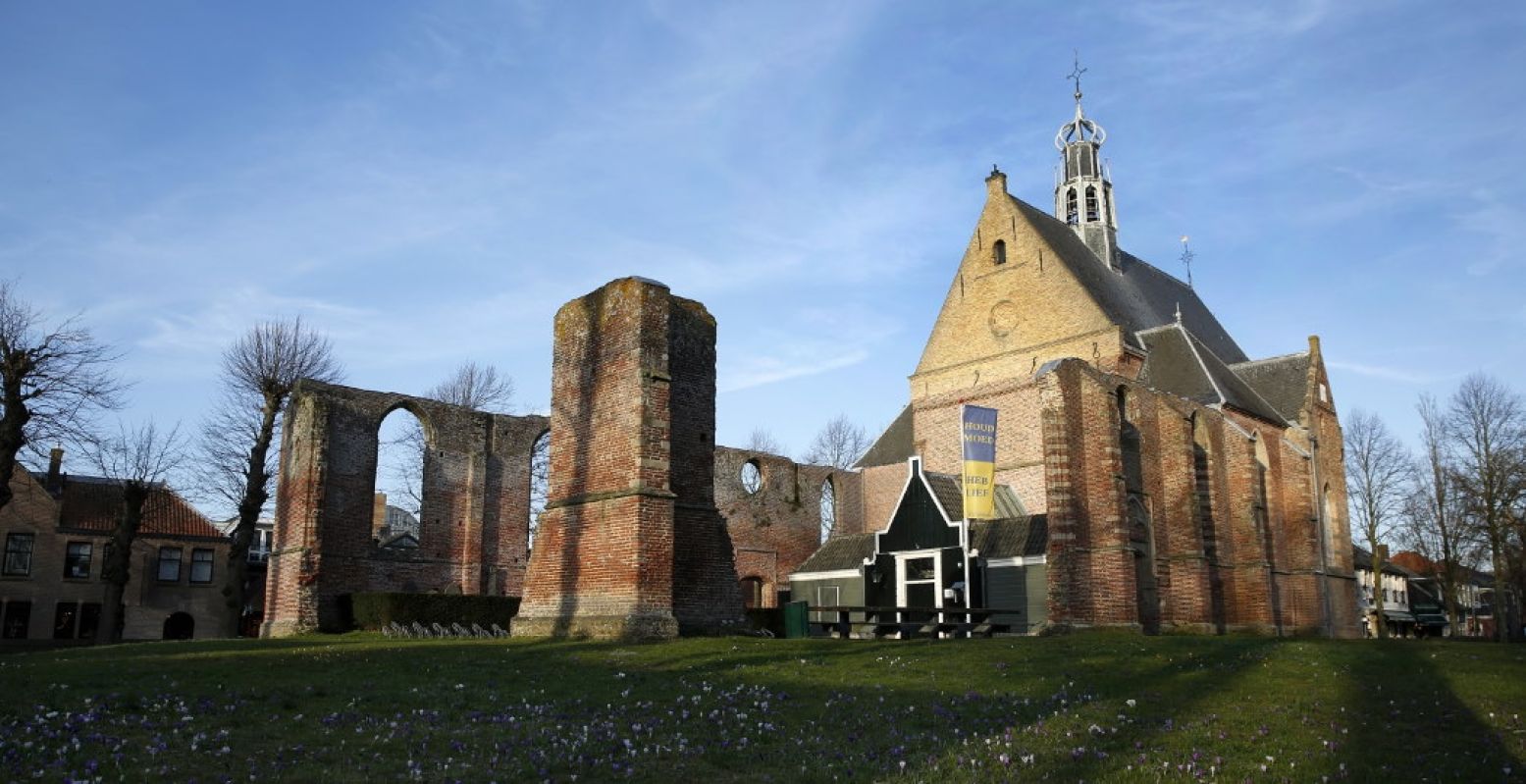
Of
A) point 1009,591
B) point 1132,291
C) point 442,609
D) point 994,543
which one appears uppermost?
point 1132,291

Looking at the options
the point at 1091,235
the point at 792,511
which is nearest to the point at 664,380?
the point at 792,511

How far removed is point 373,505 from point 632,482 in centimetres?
1285

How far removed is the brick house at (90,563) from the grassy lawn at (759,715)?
1406 inches

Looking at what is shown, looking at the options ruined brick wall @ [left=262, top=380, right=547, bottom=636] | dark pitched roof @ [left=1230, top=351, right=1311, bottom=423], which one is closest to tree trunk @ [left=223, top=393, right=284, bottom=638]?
ruined brick wall @ [left=262, top=380, right=547, bottom=636]

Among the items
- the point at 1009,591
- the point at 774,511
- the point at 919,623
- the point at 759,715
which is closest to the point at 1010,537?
the point at 1009,591

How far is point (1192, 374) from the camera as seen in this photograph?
3622 cm

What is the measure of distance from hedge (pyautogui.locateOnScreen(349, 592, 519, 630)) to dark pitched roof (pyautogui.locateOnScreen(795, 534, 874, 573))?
11.9 metres

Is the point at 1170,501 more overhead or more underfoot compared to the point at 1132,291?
more underfoot

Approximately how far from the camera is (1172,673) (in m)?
13.4

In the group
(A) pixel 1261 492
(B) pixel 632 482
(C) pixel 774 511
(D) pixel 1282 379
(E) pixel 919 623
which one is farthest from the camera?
(D) pixel 1282 379

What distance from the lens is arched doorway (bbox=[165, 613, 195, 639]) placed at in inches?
1911

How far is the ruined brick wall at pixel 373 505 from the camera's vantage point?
26.4m

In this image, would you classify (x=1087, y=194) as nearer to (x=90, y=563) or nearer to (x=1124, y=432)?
(x=1124, y=432)

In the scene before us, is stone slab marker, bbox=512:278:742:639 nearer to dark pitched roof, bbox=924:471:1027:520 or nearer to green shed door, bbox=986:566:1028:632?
dark pitched roof, bbox=924:471:1027:520
